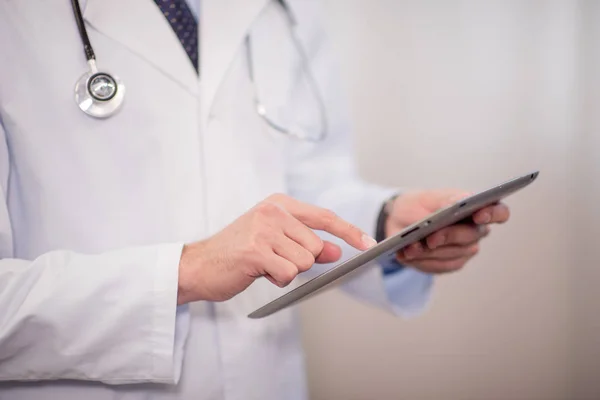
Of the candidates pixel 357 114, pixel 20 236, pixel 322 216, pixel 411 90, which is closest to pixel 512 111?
pixel 411 90

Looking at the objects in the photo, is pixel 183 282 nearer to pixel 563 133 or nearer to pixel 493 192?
pixel 493 192

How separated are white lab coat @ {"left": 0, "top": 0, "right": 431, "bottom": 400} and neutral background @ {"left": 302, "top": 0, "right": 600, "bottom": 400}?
52 centimetres

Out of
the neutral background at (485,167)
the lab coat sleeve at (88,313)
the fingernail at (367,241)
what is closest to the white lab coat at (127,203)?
the lab coat sleeve at (88,313)

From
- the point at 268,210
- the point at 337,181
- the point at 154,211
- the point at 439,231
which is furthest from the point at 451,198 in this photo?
the point at 154,211

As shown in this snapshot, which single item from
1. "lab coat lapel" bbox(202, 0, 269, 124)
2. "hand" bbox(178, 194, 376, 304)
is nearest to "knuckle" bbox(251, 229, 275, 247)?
"hand" bbox(178, 194, 376, 304)

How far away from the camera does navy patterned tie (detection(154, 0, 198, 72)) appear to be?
69 centimetres

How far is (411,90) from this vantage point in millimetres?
1208

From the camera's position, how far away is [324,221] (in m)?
0.58

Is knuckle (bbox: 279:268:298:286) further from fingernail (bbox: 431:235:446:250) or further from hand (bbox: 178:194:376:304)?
fingernail (bbox: 431:235:446:250)

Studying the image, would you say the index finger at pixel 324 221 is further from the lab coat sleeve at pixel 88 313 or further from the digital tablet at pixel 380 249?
the lab coat sleeve at pixel 88 313

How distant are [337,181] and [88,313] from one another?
0.53m

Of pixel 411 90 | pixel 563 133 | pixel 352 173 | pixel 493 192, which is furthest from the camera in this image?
pixel 411 90

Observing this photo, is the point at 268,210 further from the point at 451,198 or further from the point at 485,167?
the point at 485,167

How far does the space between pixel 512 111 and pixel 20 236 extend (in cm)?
105
